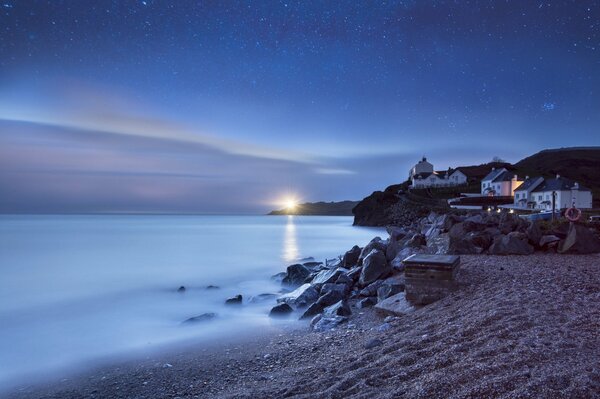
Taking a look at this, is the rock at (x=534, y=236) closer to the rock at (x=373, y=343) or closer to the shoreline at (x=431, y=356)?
the shoreline at (x=431, y=356)

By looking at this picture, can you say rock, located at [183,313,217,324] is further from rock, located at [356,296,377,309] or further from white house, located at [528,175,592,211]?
white house, located at [528,175,592,211]

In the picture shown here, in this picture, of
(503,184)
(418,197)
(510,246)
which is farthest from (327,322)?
(503,184)

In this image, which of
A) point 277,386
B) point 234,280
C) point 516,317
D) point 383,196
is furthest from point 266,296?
point 383,196

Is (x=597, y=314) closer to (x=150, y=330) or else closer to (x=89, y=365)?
(x=89, y=365)

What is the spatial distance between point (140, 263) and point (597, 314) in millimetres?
26448

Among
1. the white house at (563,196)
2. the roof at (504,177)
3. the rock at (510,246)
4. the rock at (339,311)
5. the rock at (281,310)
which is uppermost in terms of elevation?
the roof at (504,177)

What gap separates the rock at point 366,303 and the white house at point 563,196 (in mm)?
49562

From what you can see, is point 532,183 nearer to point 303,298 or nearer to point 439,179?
point 439,179

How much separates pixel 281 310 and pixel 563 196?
177 feet

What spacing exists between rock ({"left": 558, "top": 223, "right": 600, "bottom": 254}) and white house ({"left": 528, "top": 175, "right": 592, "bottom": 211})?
141 ft

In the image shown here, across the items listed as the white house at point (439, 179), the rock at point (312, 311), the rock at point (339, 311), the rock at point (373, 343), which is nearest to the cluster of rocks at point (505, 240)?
the rock at point (312, 311)

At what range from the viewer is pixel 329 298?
11094 mm

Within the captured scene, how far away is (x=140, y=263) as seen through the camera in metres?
26.3

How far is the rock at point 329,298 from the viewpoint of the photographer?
10915mm
